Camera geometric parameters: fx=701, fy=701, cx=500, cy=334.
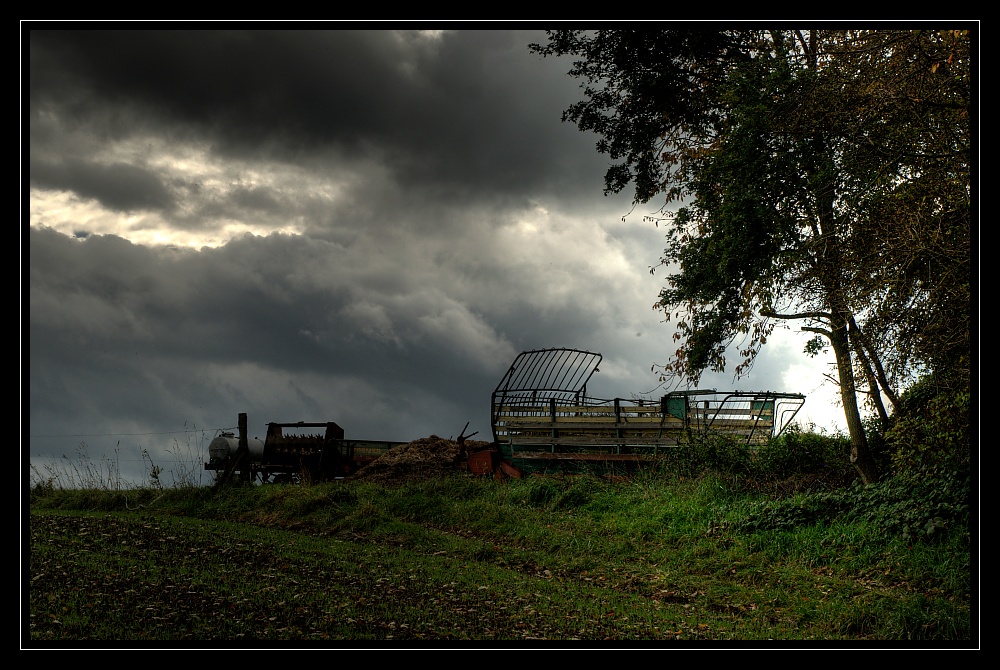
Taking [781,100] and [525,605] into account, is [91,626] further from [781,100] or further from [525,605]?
[781,100]

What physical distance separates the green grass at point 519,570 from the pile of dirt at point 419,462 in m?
2.50

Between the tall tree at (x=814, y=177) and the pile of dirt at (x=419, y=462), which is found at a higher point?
the tall tree at (x=814, y=177)

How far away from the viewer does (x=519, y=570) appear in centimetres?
977

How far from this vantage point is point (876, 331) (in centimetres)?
931

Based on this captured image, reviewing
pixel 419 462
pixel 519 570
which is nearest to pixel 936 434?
pixel 519 570

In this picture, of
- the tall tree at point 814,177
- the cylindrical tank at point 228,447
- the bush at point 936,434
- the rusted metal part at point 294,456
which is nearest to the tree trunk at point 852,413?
the tall tree at point 814,177

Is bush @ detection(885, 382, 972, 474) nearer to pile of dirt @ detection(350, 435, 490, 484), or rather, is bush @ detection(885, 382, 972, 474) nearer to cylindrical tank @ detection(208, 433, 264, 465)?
pile of dirt @ detection(350, 435, 490, 484)

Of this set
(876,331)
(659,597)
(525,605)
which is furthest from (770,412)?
(525,605)

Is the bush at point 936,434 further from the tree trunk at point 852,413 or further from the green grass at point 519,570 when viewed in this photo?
the tree trunk at point 852,413

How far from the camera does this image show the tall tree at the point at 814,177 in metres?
8.54

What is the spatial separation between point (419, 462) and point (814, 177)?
1110 centimetres

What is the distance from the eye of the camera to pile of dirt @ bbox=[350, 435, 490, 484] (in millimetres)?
17236

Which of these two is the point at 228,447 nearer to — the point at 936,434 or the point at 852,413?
the point at 852,413
